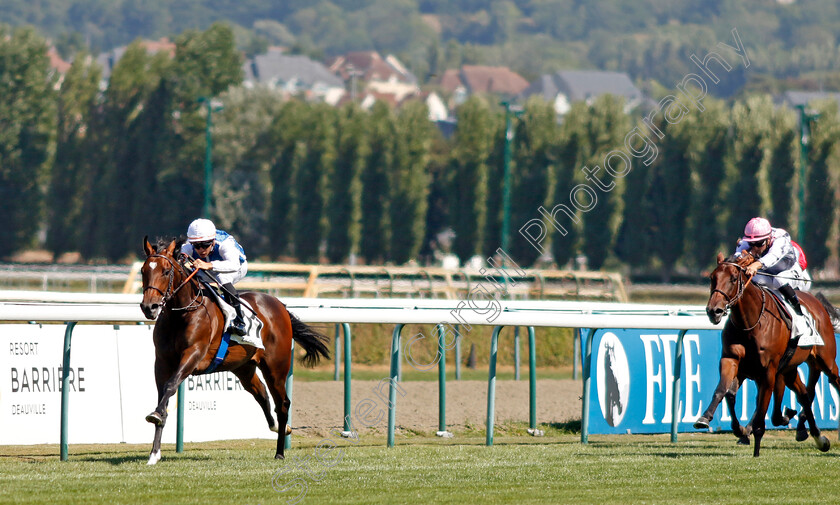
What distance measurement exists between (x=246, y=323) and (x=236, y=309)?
0.41 ft

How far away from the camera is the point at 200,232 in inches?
302

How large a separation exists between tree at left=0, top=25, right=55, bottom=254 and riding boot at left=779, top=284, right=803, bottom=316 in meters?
39.6

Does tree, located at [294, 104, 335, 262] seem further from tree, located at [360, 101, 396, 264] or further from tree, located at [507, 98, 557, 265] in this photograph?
tree, located at [507, 98, 557, 265]

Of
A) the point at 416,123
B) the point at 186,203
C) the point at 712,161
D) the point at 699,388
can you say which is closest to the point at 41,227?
the point at 186,203

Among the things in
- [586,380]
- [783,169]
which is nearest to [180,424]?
[586,380]

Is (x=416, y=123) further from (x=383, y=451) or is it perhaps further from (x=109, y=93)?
(x=383, y=451)

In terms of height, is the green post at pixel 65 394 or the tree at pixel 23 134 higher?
the tree at pixel 23 134

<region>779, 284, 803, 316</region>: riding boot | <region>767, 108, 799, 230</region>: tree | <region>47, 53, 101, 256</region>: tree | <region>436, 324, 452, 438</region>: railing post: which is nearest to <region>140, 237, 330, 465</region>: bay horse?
<region>436, 324, 452, 438</region>: railing post

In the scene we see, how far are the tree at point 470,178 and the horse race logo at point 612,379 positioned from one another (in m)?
33.1

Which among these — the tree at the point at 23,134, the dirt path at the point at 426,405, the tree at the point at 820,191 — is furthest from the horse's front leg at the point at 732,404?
the tree at the point at 23,134

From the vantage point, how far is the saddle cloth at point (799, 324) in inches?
330

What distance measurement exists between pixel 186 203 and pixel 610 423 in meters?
39.2

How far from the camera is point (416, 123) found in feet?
151

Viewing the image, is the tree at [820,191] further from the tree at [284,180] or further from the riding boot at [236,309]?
the riding boot at [236,309]
